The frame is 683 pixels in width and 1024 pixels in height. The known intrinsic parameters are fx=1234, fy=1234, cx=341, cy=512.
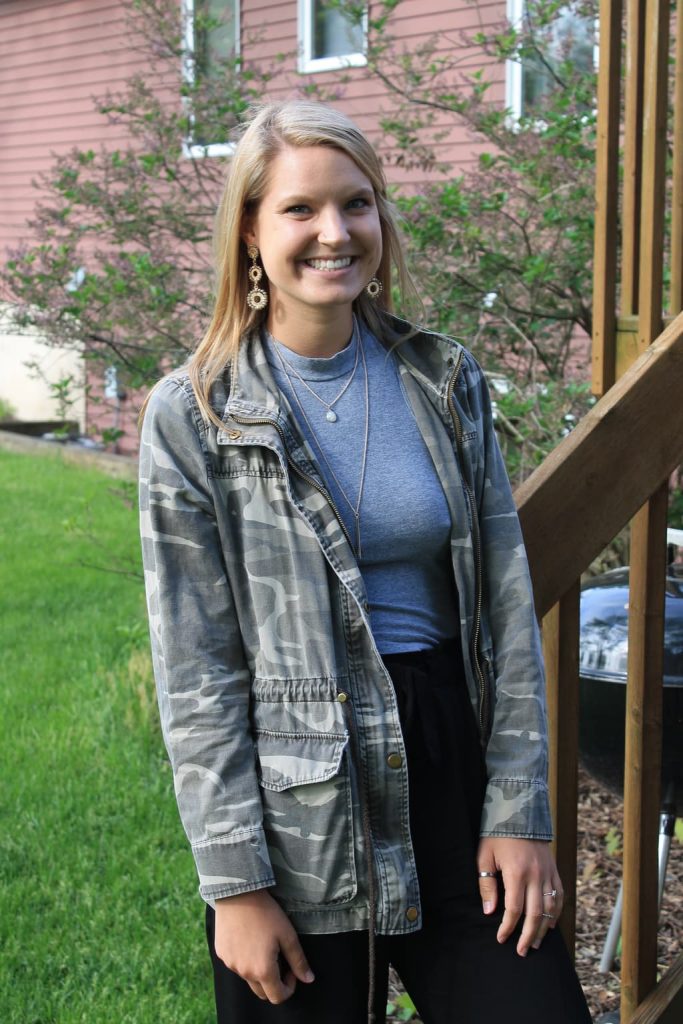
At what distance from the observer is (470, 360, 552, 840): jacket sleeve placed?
186 cm

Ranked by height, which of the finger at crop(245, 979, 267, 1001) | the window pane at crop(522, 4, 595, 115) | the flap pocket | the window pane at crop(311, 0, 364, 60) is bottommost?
the finger at crop(245, 979, 267, 1001)

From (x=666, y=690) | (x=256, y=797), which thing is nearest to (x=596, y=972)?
(x=666, y=690)

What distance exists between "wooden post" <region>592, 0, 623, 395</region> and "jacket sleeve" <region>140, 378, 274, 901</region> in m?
1.45

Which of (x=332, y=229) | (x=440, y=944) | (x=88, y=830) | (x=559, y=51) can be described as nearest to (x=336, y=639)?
(x=440, y=944)

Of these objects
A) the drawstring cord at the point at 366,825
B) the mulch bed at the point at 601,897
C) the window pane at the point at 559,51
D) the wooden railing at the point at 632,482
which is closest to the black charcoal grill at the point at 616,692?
the mulch bed at the point at 601,897

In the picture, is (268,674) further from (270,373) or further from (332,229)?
(332,229)

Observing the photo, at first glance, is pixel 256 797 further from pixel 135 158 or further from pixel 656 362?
pixel 135 158

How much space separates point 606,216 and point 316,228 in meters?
1.25

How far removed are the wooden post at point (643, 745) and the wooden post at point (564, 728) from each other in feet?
0.73

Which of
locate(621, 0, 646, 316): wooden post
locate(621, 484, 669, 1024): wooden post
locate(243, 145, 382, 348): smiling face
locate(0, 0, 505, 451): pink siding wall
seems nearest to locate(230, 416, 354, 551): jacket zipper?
locate(243, 145, 382, 348): smiling face

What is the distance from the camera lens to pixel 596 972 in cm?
351

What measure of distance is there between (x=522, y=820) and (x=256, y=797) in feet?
1.36

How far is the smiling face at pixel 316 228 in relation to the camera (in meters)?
1.87

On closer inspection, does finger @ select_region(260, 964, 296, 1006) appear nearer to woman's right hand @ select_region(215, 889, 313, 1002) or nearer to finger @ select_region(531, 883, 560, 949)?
woman's right hand @ select_region(215, 889, 313, 1002)
